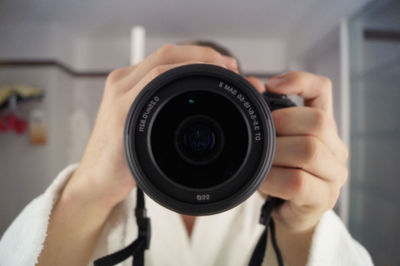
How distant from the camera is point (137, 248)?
304 mm

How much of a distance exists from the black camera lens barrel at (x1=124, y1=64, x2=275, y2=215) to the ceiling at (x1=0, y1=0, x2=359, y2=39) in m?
1.28

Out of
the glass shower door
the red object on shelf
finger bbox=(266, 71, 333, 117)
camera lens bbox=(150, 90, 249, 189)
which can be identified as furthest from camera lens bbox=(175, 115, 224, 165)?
the red object on shelf

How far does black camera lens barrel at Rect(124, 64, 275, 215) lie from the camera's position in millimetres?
229

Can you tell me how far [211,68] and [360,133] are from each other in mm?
1116

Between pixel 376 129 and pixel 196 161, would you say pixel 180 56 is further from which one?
pixel 376 129

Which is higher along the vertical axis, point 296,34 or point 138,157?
point 296,34

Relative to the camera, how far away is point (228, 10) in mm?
1499

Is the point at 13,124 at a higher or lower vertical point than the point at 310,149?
higher

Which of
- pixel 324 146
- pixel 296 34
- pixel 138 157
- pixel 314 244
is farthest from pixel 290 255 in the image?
pixel 296 34

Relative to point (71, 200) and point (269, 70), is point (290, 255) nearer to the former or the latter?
point (71, 200)

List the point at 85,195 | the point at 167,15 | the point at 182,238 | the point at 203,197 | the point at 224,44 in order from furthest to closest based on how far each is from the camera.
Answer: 1. the point at 224,44
2. the point at 167,15
3. the point at 182,238
4. the point at 85,195
5. the point at 203,197

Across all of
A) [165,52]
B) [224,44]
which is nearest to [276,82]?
[165,52]

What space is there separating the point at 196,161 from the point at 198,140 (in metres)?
0.02

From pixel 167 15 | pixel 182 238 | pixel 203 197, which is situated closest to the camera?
pixel 203 197
